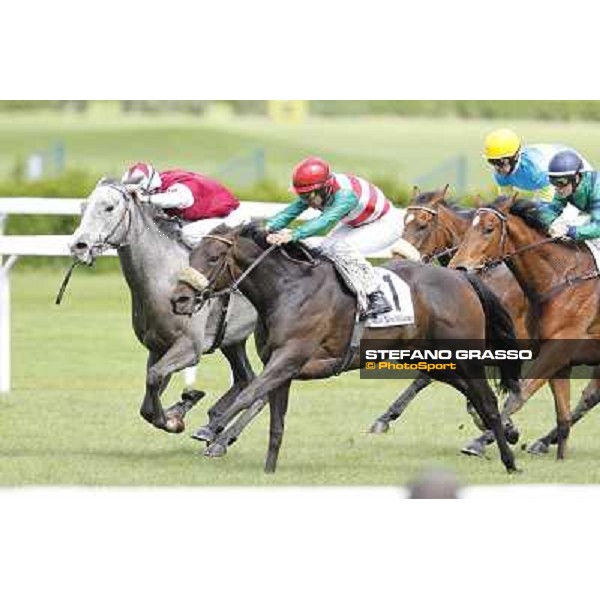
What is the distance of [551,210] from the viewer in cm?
853

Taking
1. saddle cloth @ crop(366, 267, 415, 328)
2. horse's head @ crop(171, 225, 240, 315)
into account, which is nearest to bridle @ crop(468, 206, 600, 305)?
saddle cloth @ crop(366, 267, 415, 328)

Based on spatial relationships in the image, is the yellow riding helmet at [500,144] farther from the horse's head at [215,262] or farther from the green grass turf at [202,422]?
the horse's head at [215,262]

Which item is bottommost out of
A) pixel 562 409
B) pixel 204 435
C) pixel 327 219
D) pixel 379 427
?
pixel 379 427

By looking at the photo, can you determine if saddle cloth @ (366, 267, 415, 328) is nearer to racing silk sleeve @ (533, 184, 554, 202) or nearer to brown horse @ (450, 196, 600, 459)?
brown horse @ (450, 196, 600, 459)

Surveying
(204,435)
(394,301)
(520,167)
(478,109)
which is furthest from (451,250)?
(478,109)

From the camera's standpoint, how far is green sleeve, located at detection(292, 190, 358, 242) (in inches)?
306

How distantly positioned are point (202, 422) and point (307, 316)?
6.92ft

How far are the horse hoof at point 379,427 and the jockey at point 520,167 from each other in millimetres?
1313

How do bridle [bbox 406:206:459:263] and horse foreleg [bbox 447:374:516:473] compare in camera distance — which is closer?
horse foreleg [bbox 447:374:516:473]

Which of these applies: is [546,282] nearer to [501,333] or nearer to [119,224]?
[501,333]

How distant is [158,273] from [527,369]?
1.81 meters

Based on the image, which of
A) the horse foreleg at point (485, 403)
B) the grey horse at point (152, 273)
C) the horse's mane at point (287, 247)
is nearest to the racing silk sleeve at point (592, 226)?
the horse foreleg at point (485, 403)

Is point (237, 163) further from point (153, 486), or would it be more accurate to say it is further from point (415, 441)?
point (153, 486)

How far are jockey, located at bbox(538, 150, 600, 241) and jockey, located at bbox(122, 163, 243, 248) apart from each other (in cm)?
157
